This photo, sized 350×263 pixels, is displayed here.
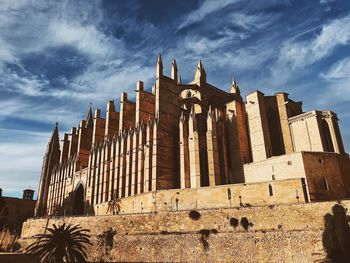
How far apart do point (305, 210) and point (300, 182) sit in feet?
7.57

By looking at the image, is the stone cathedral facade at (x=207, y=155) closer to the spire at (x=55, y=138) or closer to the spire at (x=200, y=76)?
the spire at (x=200, y=76)

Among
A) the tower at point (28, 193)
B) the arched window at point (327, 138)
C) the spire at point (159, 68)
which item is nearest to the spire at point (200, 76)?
the spire at point (159, 68)

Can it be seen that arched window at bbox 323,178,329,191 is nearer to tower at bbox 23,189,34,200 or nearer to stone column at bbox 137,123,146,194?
stone column at bbox 137,123,146,194

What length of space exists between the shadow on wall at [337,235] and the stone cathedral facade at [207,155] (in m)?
2.77

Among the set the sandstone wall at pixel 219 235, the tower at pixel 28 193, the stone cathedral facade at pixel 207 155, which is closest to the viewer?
the sandstone wall at pixel 219 235

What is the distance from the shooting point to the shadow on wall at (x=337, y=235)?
13.9 metres

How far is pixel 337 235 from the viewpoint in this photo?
1427 centimetres

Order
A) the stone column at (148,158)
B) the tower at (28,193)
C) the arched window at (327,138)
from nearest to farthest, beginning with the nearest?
the arched window at (327,138) < the stone column at (148,158) < the tower at (28,193)

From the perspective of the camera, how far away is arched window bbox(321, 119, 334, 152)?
24.1 meters

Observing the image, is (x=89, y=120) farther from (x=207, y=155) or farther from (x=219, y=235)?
(x=219, y=235)

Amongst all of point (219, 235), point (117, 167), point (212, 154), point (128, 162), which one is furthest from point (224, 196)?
point (117, 167)

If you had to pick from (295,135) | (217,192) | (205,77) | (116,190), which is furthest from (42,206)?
(295,135)

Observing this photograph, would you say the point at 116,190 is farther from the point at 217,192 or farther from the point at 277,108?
the point at 277,108

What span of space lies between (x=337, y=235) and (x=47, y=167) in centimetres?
4156
